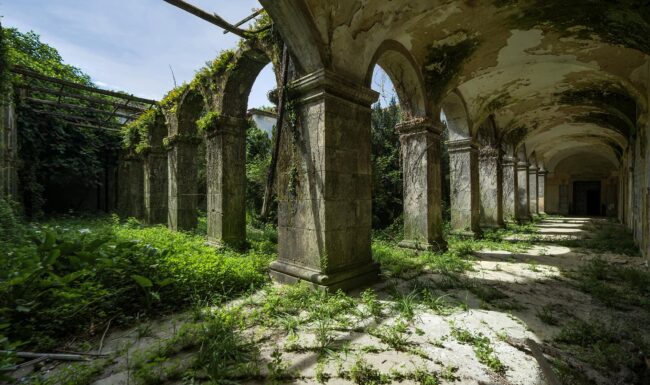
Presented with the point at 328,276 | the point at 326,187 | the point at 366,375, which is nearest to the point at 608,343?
the point at 366,375

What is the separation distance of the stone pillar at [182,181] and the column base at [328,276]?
4064 mm

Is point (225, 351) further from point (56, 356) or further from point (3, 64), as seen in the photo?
point (3, 64)

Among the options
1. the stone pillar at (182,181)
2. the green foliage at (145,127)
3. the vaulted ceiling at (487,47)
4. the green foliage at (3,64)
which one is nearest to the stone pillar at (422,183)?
the vaulted ceiling at (487,47)

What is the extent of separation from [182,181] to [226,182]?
6.50 ft

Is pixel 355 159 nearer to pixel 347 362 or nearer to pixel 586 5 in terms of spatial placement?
pixel 347 362

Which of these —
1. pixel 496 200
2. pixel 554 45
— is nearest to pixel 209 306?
pixel 554 45

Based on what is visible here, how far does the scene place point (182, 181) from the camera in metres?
7.16

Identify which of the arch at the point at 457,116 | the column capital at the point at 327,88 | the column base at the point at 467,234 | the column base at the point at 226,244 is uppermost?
the arch at the point at 457,116

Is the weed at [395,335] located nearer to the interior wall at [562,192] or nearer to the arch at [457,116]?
the arch at [457,116]

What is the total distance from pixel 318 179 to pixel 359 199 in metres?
0.71

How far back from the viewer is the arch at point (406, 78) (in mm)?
5219

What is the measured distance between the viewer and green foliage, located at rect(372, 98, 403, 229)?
10046mm

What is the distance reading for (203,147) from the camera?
1368cm

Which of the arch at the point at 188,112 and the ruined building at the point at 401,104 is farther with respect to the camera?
the arch at the point at 188,112
